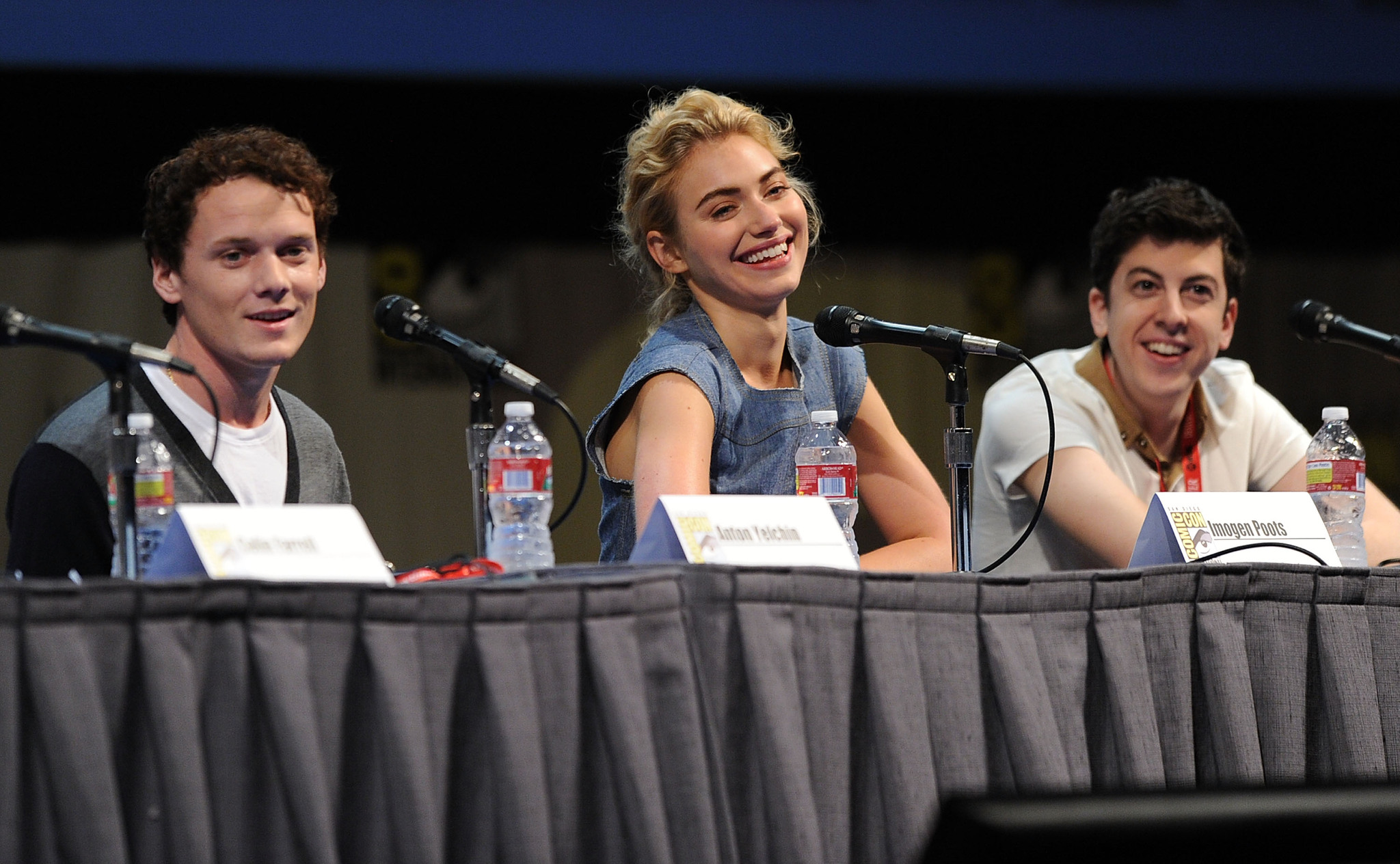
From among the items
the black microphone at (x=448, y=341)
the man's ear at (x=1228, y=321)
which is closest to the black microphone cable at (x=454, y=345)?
the black microphone at (x=448, y=341)

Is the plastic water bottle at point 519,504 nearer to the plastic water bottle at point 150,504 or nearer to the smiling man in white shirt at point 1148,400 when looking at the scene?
the plastic water bottle at point 150,504

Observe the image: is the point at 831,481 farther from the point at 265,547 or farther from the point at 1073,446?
the point at 265,547

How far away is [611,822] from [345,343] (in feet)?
11.8

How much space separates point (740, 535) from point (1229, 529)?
72 cm

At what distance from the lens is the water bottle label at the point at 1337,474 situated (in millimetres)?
2434

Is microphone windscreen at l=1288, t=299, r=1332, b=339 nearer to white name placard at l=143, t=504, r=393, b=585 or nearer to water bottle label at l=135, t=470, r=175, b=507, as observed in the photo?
white name placard at l=143, t=504, r=393, b=585

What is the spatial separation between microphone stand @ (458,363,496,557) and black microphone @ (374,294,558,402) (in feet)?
0.07

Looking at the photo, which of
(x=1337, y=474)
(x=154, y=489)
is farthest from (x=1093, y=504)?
(x=154, y=489)

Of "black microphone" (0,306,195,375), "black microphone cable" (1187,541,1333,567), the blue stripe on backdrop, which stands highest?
the blue stripe on backdrop

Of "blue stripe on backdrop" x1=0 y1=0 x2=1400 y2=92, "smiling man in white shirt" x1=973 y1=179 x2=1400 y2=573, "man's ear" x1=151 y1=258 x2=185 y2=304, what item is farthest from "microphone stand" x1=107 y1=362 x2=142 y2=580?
"blue stripe on backdrop" x1=0 y1=0 x2=1400 y2=92

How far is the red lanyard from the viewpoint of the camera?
→ 9.71 feet

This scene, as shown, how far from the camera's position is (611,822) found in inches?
57.2

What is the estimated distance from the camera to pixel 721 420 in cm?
243

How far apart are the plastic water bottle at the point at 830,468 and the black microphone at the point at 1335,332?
0.77 metres
